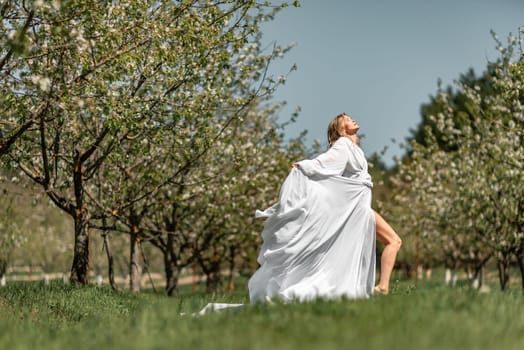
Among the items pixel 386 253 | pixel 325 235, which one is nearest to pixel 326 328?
pixel 325 235

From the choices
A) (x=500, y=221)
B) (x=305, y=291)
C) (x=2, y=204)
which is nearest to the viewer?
(x=305, y=291)

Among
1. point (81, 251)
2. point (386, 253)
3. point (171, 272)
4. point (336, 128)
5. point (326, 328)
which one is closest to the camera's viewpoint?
point (326, 328)

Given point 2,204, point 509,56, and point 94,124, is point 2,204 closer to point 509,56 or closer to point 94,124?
point 94,124

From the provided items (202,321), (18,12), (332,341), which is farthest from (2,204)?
(332,341)

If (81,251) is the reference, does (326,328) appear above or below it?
below

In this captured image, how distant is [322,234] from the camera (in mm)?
8422

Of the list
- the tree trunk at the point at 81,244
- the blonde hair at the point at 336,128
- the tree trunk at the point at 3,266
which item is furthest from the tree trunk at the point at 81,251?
the tree trunk at the point at 3,266

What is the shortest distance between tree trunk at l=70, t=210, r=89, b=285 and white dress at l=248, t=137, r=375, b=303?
517 cm

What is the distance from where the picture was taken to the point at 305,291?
8078mm

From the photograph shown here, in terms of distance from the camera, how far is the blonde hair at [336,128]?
29.7 feet

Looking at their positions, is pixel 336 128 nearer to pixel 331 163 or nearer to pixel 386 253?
pixel 331 163

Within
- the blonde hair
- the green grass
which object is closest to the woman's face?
the blonde hair

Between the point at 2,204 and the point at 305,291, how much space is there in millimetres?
18971

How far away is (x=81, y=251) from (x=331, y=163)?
614cm
